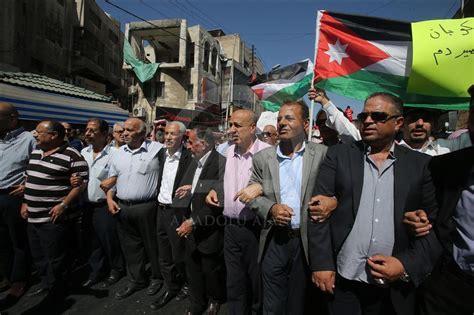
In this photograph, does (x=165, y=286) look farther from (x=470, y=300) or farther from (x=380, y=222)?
(x=470, y=300)

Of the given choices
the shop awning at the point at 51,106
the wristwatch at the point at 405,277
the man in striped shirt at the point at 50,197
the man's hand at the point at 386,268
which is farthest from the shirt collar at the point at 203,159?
the shop awning at the point at 51,106

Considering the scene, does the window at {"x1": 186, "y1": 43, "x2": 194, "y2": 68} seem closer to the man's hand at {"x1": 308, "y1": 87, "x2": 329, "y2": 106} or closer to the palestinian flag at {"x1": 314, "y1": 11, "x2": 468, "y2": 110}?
the palestinian flag at {"x1": 314, "y1": 11, "x2": 468, "y2": 110}

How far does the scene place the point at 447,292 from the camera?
1.72m

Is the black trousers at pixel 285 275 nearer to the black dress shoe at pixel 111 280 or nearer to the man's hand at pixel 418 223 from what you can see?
the man's hand at pixel 418 223

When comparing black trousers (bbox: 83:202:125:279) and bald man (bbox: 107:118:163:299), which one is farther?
black trousers (bbox: 83:202:125:279)

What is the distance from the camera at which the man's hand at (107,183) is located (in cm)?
371

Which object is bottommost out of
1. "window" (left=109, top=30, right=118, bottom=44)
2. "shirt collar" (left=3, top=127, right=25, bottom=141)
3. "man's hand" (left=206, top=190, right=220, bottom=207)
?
"man's hand" (left=206, top=190, right=220, bottom=207)

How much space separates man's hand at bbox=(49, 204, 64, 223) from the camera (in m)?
3.31

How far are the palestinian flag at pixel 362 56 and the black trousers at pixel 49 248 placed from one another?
358 centimetres

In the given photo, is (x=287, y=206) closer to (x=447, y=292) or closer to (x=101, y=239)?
(x=447, y=292)

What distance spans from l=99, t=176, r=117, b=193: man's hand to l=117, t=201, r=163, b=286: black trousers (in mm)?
275

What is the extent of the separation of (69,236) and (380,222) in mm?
3707

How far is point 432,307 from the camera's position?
180 centimetres

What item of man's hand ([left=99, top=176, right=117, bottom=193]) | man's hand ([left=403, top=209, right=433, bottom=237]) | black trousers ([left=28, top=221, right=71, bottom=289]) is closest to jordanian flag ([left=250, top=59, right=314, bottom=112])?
man's hand ([left=99, top=176, right=117, bottom=193])
